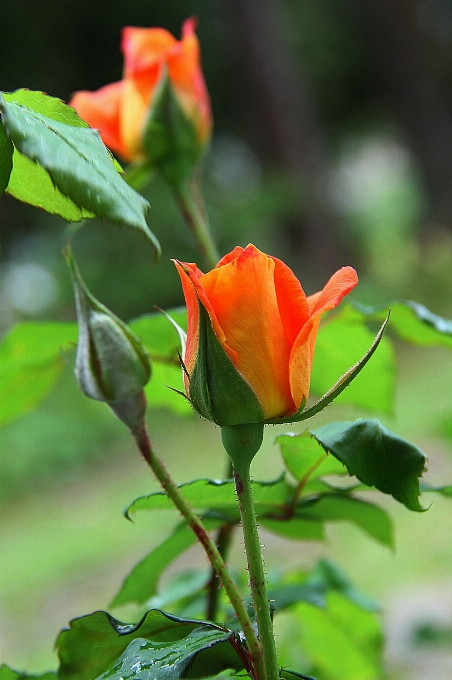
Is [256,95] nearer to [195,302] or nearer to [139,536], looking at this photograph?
[139,536]

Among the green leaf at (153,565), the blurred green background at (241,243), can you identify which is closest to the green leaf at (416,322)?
the green leaf at (153,565)

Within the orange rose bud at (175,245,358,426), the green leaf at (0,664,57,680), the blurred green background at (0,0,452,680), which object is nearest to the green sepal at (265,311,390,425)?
the orange rose bud at (175,245,358,426)

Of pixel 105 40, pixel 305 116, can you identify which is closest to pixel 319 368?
pixel 305 116

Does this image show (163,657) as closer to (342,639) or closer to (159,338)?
(159,338)

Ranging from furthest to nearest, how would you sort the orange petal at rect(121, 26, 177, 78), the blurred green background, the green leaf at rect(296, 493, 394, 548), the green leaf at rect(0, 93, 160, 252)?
the blurred green background → the orange petal at rect(121, 26, 177, 78) → the green leaf at rect(296, 493, 394, 548) → the green leaf at rect(0, 93, 160, 252)

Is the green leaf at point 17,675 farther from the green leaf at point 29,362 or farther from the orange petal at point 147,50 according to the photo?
the orange petal at point 147,50

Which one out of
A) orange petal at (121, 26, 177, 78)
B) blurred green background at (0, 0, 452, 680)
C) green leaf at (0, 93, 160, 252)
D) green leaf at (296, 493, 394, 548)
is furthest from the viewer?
blurred green background at (0, 0, 452, 680)

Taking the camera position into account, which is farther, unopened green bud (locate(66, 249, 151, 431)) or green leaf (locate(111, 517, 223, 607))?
green leaf (locate(111, 517, 223, 607))

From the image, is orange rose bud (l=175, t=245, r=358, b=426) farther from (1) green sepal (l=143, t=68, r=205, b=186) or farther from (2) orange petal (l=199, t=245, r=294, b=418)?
(1) green sepal (l=143, t=68, r=205, b=186)
